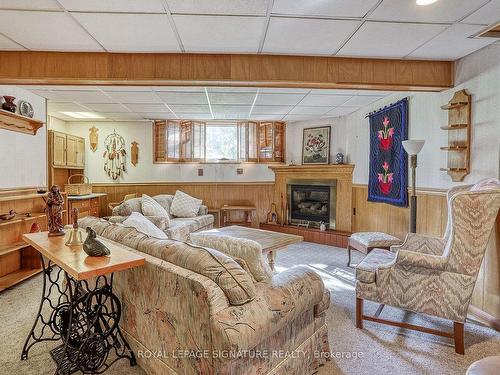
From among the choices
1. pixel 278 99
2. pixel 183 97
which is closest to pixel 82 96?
pixel 183 97

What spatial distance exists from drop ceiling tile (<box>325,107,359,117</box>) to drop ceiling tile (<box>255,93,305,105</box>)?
3.01 ft

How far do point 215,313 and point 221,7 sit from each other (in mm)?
1989

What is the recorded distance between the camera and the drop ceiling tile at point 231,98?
4.05 meters

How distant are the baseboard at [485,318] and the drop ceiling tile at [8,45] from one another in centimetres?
480

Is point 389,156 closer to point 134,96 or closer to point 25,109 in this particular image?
point 134,96

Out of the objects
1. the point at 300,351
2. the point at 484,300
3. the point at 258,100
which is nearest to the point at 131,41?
the point at 258,100

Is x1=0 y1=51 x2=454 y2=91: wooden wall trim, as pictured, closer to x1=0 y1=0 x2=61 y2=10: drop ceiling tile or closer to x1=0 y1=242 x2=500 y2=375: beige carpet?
x1=0 y1=0 x2=61 y2=10: drop ceiling tile

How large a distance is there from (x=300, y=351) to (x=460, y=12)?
2.60 meters

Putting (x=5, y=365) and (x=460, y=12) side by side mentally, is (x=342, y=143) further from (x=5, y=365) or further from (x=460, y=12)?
(x=5, y=365)

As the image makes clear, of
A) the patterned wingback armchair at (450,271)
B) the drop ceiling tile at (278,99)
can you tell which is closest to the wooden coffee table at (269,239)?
the patterned wingback armchair at (450,271)

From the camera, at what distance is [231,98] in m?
4.25

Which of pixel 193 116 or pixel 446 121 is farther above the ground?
pixel 193 116

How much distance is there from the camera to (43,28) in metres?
2.31

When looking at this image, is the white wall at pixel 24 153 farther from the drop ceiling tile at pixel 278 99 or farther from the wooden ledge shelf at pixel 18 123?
the drop ceiling tile at pixel 278 99
